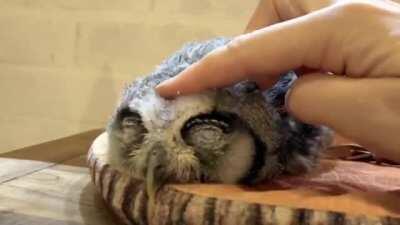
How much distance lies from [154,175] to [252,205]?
0.07m

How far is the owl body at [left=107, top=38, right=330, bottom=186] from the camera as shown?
1.36 ft

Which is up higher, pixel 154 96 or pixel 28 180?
pixel 154 96

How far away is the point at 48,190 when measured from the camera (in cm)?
55

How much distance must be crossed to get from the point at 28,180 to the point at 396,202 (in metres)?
0.33

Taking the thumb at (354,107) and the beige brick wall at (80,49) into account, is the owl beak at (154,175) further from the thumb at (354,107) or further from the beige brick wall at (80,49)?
the beige brick wall at (80,49)

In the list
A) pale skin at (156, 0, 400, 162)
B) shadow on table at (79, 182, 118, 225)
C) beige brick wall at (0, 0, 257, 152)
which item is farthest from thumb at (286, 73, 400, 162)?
beige brick wall at (0, 0, 257, 152)

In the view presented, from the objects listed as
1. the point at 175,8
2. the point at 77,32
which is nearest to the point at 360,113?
the point at 175,8

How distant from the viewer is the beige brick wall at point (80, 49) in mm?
1167

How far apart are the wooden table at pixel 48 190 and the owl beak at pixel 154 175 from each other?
58 mm

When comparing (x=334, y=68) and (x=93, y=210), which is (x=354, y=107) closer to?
(x=334, y=68)

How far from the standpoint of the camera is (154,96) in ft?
1.46

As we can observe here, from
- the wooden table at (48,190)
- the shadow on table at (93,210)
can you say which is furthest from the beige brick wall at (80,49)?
the shadow on table at (93,210)

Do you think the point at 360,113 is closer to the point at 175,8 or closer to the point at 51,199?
the point at 51,199

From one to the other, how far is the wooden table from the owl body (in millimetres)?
59
